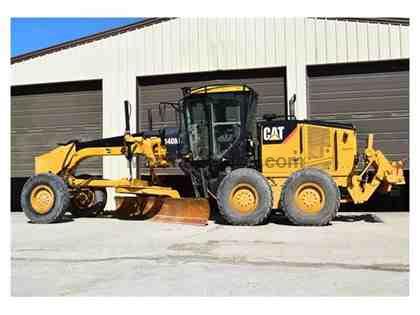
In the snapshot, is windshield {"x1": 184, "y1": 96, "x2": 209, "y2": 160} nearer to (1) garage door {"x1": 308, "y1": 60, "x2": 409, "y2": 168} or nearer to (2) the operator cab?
(2) the operator cab

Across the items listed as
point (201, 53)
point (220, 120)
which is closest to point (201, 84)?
point (201, 53)

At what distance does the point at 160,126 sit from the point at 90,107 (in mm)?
2279

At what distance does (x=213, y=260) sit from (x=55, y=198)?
6022mm

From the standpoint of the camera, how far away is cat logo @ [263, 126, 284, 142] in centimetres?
1218

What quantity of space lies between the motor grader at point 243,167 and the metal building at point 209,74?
2.36 metres

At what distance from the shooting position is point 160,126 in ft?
52.3

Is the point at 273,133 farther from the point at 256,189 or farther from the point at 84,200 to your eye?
the point at 84,200

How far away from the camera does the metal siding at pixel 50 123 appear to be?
653 inches

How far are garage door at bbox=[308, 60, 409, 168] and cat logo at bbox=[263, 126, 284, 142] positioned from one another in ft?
9.67

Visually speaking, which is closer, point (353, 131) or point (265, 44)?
point (353, 131)

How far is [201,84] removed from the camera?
1569 cm

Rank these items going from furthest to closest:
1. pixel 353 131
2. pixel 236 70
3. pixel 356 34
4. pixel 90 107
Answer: pixel 90 107
pixel 236 70
pixel 356 34
pixel 353 131
